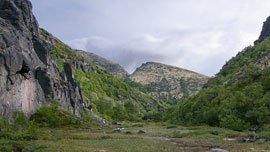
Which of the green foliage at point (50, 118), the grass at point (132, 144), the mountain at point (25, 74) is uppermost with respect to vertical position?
the mountain at point (25, 74)

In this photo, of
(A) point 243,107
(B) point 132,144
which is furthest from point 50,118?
(A) point 243,107

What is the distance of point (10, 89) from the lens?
2506 inches

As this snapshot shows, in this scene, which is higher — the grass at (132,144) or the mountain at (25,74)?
the mountain at (25,74)

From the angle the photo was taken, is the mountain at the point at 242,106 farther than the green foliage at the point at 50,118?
No

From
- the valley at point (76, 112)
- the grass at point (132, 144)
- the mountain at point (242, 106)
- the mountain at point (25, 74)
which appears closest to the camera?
the grass at point (132, 144)

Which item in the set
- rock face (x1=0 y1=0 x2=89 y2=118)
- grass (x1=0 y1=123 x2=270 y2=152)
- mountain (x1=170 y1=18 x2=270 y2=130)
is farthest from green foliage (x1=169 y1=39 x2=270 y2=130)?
rock face (x1=0 y1=0 x2=89 y2=118)

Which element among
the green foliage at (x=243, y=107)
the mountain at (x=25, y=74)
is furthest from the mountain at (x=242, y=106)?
Result: the mountain at (x=25, y=74)

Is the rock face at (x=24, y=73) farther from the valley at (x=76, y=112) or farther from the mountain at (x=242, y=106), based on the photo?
the mountain at (x=242, y=106)

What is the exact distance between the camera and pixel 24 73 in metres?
74.8

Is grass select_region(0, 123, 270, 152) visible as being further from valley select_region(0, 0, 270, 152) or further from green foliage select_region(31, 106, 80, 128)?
green foliage select_region(31, 106, 80, 128)

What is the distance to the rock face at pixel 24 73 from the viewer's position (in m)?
62.2

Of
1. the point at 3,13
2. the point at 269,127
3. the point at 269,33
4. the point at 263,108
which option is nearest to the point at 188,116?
the point at 263,108

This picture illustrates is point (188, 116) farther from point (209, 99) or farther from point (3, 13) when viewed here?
point (3, 13)

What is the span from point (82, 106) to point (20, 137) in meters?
97.3
